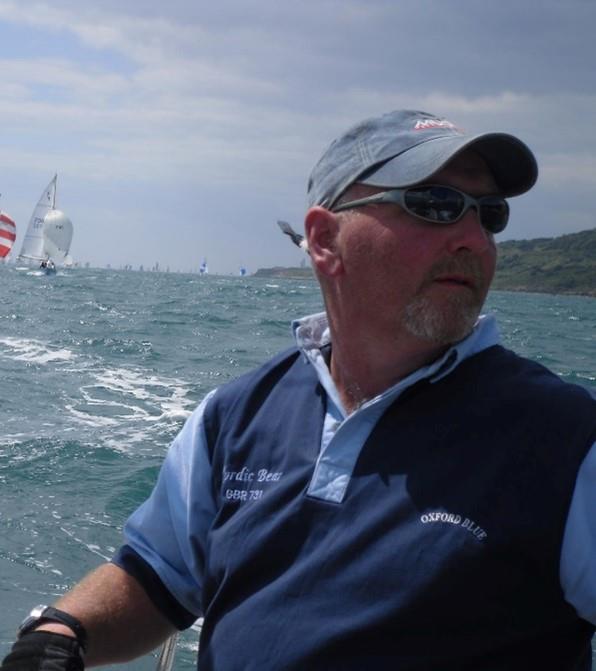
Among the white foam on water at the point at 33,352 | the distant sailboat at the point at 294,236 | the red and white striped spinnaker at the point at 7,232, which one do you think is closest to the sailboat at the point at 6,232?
the red and white striped spinnaker at the point at 7,232

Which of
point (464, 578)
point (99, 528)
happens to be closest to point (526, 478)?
point (464, 578)

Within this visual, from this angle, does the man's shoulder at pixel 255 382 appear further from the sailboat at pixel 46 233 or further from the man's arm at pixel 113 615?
the sailboat at pixel 46 233

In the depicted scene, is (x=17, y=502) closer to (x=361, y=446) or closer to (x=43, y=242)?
(x=361, y=446)

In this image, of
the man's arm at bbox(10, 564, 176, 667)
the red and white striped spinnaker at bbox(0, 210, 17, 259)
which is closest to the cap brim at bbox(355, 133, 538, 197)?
the man's arm at bbox(10, 564, 176, 667)

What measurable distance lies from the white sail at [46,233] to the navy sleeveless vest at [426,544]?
219 feet

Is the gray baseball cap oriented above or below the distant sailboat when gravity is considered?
above

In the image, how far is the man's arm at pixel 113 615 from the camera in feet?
6.03

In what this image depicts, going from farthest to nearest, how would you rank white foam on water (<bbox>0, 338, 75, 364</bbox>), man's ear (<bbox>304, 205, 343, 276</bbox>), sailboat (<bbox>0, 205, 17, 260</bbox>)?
1. sailboat (<bbox>0, 205, 17, 260</bbox>)
2. white foam on water (<bbox>0, 338, 75, 364</bbox>)
3. man's ear (<bbox>304, 205, 343, 276</bbox>)

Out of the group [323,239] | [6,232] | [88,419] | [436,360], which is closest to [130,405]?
[88,419]

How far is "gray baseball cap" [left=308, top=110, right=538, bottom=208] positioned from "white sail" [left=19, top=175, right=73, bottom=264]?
218ft

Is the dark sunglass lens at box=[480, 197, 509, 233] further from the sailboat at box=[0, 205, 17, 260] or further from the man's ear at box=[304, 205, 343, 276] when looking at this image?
the sailboat at box=[0, 205, 17, 260]

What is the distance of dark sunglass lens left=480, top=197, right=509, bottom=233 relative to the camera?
1734 millimetres

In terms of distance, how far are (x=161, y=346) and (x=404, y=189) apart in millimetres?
14666

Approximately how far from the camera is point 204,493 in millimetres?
1880
